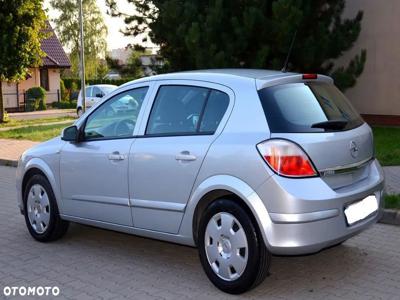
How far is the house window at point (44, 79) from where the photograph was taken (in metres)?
41.2

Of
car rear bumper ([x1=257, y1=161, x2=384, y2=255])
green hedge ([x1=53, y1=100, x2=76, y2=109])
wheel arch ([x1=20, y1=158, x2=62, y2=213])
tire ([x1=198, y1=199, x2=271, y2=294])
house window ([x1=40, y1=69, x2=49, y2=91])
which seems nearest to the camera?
car rear bumper ([x1=257, y1=161, x2=384, y2=255])

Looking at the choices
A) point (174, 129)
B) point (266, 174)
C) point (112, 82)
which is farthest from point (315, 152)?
point (112, 82)

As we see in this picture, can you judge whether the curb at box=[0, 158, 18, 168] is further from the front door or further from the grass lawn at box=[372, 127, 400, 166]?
the grass lawn at box=[372, 127, 400, 166]

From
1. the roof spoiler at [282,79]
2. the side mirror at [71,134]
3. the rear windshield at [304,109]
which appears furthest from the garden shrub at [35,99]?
the rear windshield at [304,109]

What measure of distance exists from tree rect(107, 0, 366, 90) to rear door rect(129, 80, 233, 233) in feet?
23.9

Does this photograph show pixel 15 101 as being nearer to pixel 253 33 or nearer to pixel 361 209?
pixel 253 33

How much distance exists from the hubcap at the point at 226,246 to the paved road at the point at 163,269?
204 mm

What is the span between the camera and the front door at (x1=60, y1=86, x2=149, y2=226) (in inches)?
203

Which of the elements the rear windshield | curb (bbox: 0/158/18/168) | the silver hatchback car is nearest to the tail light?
the silver hatchback car

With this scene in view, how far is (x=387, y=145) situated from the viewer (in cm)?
1155

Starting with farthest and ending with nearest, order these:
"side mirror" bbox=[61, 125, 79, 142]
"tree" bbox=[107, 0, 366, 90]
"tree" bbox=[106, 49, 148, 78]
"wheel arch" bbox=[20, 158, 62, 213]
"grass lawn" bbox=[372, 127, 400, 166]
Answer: "tree" bbox=[106, 49, 148, 78]
"tree" bbox=[107, 0, 366, 90]
"grass lawn" bbox=[372, 127, 400, 166]
"wheel arch" bbox=[20, 158, 62, 213]
"side mirror" bbox=[61, 125, 79, 142]

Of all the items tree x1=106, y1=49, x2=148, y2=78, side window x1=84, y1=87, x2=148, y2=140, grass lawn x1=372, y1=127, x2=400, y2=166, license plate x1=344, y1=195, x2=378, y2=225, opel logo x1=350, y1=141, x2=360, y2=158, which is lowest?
grass lawn x1=372, y1=127, x2=400, y2=166

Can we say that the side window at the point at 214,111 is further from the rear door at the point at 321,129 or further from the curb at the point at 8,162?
the curb at the point at 8,162

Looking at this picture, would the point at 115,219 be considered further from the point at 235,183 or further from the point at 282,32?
the point at 282,32
